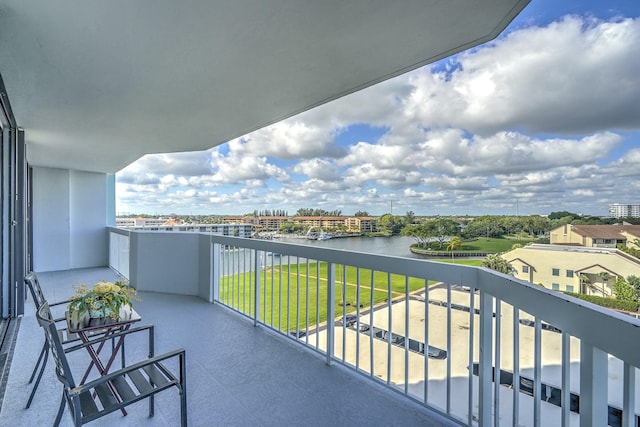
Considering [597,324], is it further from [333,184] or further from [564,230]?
[333,184]

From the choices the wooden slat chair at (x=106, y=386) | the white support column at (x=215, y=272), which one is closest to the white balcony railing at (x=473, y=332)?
the white support column at (x=215, y=272)

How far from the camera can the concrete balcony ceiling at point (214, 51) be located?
1.92 m

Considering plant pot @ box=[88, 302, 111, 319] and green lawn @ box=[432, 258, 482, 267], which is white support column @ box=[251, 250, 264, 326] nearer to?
plant pot @ box=[88, 302, 111, 319]

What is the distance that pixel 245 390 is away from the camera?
8.05 ft

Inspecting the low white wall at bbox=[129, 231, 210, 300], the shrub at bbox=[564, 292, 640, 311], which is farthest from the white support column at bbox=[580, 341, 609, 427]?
the low white wall at bbox=[129, 231, 210, 300]

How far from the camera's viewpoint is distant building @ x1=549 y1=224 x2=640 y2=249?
1008 millimetres

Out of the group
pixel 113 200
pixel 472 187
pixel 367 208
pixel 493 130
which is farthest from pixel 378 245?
pixel 113 200

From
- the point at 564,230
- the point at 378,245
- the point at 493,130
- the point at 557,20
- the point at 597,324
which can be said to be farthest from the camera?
the point at 378,245

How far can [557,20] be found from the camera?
4.40 ft

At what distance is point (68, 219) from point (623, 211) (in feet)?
32.3

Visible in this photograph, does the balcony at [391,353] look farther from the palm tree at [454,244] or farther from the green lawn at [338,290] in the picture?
the palm tree at [454,244]

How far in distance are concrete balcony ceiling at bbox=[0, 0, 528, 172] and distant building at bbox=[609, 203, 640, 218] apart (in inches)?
54.2

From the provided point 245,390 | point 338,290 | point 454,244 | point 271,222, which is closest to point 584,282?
point 454,244

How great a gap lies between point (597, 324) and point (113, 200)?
34.9ft
